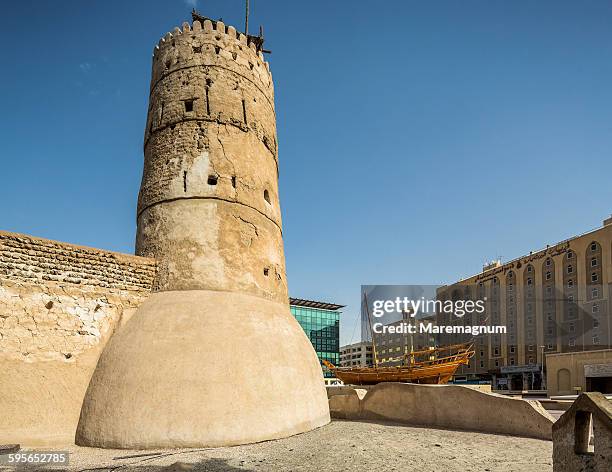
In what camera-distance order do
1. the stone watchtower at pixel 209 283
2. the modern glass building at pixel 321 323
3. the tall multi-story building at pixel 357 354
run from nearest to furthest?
the stone watchtower at pixel 209 283 → the modern glass building at pixel 321 323 → the tall multi-story building at pixel 357 354

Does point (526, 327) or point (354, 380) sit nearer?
point (354, 380)

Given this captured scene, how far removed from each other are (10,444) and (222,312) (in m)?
4.94

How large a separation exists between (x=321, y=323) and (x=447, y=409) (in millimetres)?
54243

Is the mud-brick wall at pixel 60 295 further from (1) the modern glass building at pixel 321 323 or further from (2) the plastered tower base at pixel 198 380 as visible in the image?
(1) the modern glass building at pixel 321 323

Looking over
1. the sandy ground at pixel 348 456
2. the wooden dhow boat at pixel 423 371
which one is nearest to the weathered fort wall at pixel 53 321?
the sandy ground at pixel 348 456

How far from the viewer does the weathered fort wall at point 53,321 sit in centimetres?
977

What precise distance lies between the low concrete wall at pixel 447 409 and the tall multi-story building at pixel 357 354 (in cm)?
9516

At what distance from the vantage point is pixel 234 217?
Result: 1312cm

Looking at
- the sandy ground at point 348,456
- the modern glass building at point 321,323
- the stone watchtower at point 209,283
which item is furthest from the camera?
the modern glass building at point 321,323

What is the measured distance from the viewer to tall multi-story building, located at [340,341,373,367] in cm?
11119

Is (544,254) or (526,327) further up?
(544,254)

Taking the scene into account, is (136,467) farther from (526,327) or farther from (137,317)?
(526,327)

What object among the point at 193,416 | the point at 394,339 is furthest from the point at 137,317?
the point at 394,339

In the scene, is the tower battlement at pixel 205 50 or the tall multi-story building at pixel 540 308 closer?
the tower battlement at pixel 205 50
